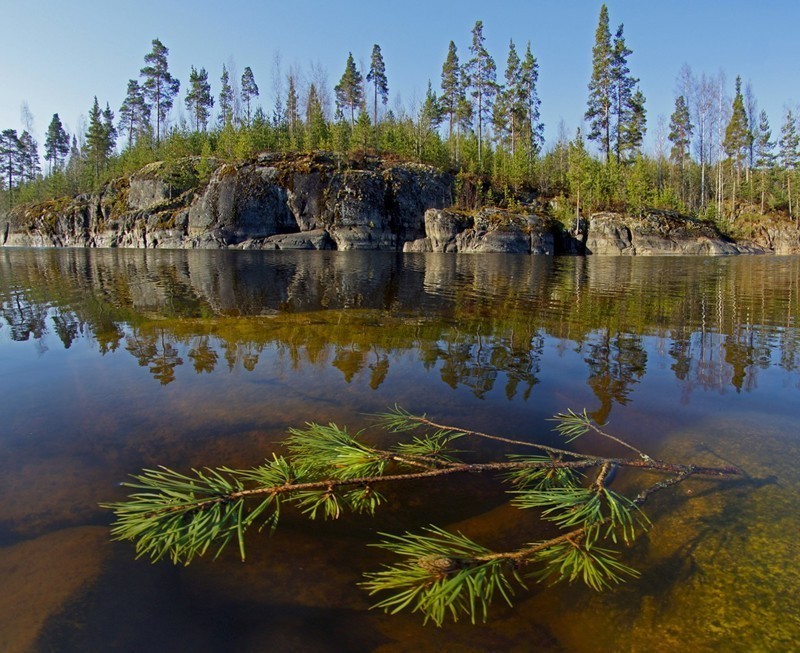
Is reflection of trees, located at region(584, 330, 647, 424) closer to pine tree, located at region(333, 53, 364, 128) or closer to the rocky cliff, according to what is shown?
the rocky cliff

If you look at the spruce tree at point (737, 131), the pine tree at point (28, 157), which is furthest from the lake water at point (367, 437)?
the pine tree at point (28, 157)

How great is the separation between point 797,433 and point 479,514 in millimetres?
3350

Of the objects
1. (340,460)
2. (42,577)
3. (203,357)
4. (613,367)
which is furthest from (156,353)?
(613,367)

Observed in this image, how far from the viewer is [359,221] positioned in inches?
2083

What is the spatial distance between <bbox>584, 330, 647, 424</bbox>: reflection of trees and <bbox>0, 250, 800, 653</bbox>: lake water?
6 centimetres

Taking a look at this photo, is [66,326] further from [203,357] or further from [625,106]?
[625,106]

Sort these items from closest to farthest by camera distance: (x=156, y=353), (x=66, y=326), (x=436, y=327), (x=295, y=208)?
(x=156, y=353), (x=66, y=326), (x=436, y=327), (x=295, y=208)

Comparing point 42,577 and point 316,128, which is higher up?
point 316,128

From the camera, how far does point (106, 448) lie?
A: 3889 mm

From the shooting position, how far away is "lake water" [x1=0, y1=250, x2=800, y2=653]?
2.15 m

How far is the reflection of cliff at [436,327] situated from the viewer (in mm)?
6309

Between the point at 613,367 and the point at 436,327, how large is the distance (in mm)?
3622

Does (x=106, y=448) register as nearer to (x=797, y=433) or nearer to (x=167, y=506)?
(x=167, y=506)

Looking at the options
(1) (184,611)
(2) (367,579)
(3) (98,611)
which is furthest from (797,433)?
(3) (98,611)
